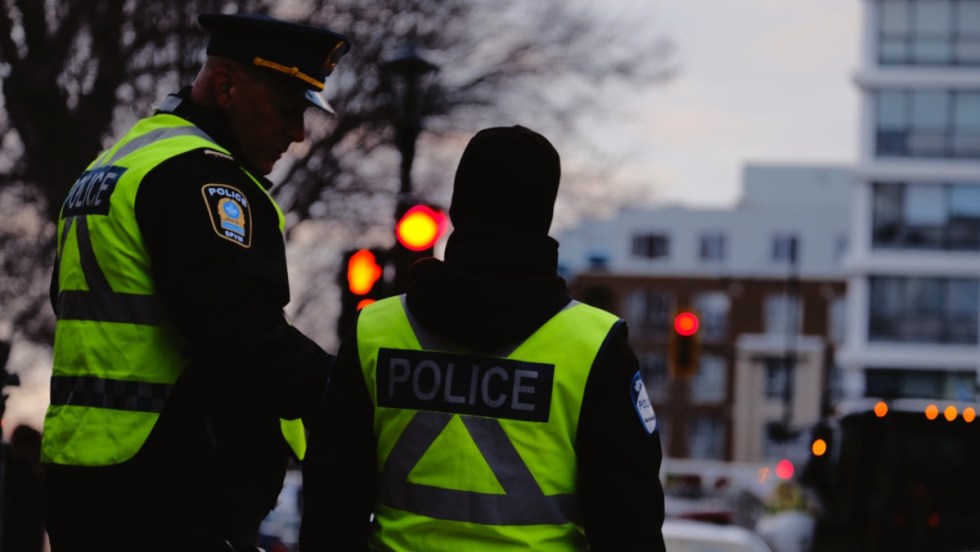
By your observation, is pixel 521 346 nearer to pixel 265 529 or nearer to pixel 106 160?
pixel 106 160

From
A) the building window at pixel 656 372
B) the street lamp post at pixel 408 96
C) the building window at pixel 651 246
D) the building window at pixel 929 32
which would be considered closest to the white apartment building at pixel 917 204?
the building window at pixel 929 32

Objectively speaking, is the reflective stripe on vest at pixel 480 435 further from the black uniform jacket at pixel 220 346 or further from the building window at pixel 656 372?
the building window at pixel 656 372

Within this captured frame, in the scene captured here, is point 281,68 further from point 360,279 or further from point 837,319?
point 837,319

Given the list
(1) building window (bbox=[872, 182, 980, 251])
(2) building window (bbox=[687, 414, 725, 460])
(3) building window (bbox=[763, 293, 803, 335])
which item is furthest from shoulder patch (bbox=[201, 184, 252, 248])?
(3) building window (bbox=[763, 293, 803, 335])

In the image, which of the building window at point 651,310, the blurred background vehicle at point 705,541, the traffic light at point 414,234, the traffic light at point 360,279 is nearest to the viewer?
the blurred background vehicle at point 705,541

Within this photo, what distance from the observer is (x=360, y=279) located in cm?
1268

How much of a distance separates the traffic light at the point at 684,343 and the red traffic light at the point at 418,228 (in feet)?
49.1

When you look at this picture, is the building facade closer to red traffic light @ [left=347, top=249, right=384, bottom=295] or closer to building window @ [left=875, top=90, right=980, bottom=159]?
building window @ [left=875, top=90, right=980, bottom=159]

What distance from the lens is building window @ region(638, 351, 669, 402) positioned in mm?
80688

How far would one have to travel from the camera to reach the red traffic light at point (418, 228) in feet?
39.7

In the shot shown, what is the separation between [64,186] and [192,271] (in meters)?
14.4

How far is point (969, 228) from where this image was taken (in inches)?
2205

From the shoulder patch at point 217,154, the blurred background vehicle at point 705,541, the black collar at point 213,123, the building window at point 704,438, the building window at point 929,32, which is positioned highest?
the building window at point 929,32

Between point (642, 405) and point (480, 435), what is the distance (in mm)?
335
